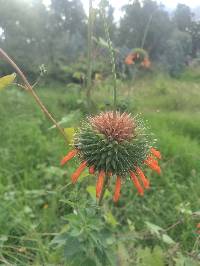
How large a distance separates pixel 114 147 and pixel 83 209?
0.65 feet

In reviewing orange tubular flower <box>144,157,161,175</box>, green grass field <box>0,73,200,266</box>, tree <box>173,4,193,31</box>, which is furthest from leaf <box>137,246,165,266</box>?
tree <box>173,4,193,31</box>

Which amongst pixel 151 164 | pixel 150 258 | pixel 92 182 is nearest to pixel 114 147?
pixel 151 164

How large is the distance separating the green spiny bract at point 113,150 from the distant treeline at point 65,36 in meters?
6.42

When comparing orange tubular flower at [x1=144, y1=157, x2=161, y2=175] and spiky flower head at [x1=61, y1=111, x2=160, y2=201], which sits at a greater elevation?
spiky flower head at [x1=61, y1=111, x2=160, y2=201]

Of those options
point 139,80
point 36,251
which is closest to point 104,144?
point 36,251

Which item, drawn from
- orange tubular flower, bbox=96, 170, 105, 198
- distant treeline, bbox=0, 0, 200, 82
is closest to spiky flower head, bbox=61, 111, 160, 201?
orange tubular flower, bbox=96, 170, 105, 198

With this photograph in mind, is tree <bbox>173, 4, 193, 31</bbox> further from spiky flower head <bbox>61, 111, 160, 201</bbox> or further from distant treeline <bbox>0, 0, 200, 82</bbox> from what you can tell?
spiky flower head <bbox>61, 111, 160, 201</bbox>

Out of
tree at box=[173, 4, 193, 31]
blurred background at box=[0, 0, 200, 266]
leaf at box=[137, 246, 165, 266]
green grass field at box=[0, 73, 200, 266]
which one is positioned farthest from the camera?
tree at box=[173, 4, 193, 31]

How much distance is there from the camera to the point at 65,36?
1068 centimetres

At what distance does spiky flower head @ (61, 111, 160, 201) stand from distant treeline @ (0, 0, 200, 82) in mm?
6420

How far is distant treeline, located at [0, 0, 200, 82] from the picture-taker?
27.0 feet

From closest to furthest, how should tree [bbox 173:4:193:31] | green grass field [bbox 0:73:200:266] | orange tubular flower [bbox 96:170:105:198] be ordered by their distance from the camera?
1. orange tubular flower [bbox 96:170:105:198]
2. green grass field [bbox 0:73:200:266]
3. tree [bbox 173:4:193:31]

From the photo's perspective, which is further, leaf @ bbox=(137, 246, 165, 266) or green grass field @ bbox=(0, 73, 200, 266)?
leaf @ bbox=(137, 246, 165, 266)

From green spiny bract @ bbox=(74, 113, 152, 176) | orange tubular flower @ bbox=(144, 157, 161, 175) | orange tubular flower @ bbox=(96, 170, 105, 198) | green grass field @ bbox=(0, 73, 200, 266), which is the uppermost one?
green spiny bract @ bbox=(74, 113, 152, 176)
